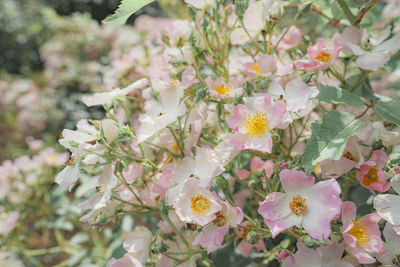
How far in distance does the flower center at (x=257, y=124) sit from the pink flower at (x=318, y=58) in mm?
128

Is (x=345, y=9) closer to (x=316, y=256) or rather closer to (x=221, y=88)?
(x=221, y=88)

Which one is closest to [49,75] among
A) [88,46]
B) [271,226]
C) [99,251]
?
[88,46]

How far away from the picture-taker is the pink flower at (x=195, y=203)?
51cm

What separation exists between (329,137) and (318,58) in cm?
17

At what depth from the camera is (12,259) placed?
49.6 inches

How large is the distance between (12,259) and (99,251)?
38 centimetres

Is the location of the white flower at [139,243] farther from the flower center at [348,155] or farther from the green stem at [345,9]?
the green stem at [345,9]

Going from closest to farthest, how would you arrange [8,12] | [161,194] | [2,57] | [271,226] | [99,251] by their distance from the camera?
1. [271,226]
2. [161,194]
3. [99,251]
4. [8,12]
5. [2,57]

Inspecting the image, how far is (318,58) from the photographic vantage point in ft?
1.97

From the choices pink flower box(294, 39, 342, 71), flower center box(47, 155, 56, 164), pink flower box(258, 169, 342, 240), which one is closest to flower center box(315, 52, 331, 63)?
pink flower box(294, 39, 342, 71)

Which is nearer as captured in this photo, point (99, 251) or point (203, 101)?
point (203, 101)

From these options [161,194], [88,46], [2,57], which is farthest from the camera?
[2,57]

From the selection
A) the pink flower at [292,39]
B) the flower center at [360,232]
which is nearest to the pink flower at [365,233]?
the flower center at [360,232]

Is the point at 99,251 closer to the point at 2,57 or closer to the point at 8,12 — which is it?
the point at 8,12
